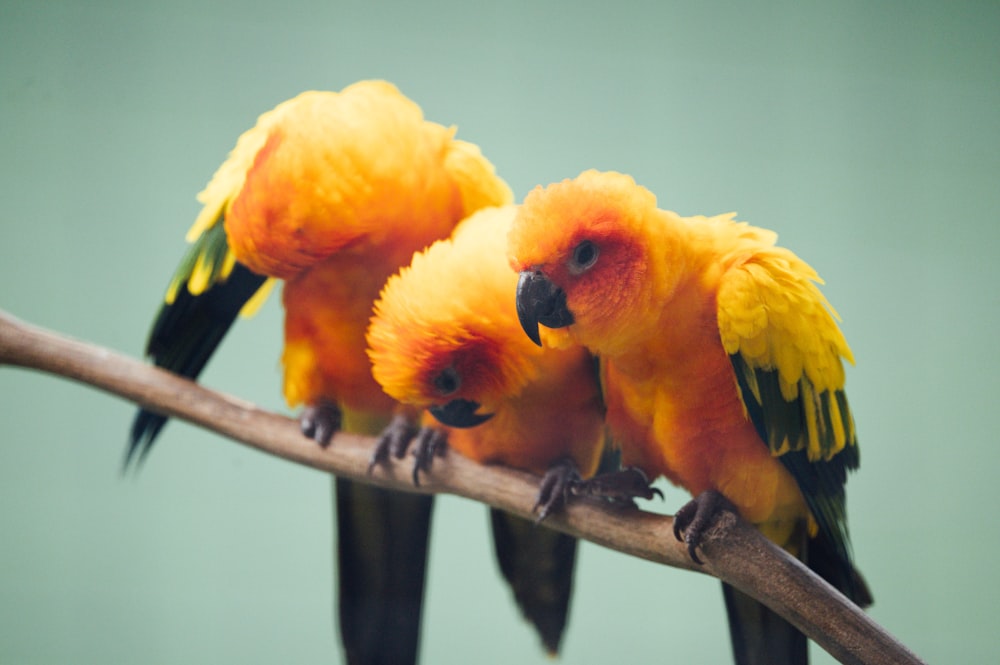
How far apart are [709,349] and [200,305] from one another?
923mm

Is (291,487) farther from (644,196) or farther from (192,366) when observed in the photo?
(644,196)

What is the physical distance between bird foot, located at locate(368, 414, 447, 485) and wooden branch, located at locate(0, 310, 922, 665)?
16mm

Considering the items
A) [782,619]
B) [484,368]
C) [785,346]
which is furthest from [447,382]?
[782,619]

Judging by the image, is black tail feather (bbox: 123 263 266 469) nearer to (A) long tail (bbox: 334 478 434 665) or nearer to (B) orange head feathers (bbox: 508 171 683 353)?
(A) long tail (bbox: 334 478 434 665)

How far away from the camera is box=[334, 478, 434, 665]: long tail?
1.48m

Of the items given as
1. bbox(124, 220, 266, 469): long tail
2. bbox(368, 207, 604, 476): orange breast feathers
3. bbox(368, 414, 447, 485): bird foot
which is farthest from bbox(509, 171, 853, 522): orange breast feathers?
bbox(124, 220, 266, 469): long tail

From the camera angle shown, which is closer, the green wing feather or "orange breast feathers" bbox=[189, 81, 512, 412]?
the green wing feather

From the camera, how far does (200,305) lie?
140 centimetres

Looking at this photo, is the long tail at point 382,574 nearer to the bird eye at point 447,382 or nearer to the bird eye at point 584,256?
the bird eye at point 447,382

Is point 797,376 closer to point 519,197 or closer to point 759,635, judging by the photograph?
point 759,635

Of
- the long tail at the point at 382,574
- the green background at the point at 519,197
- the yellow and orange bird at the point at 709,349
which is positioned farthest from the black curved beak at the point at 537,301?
the long tail at the point at 382,574

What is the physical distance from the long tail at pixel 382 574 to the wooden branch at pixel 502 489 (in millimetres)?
222

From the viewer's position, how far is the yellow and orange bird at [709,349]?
35.5 inches

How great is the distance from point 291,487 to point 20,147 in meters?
1.14
